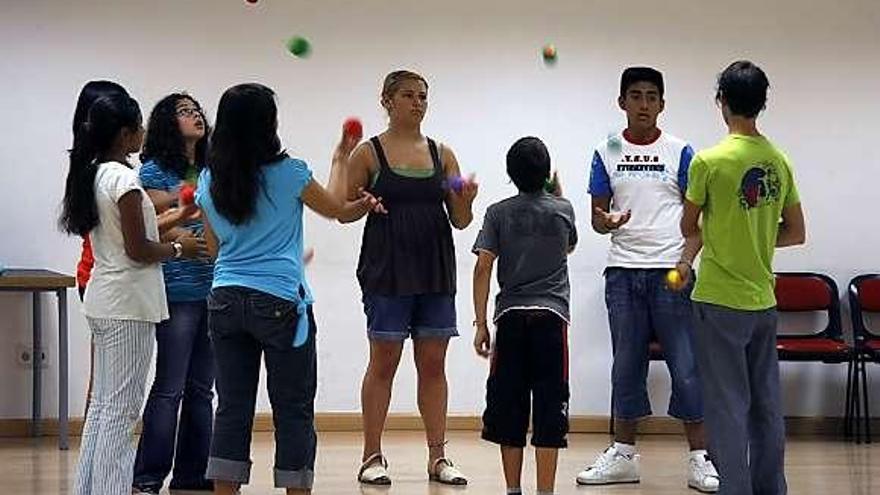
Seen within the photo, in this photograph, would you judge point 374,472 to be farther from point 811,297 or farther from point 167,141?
point 811,297

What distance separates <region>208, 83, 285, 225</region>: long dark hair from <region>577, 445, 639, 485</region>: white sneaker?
6.66 feet

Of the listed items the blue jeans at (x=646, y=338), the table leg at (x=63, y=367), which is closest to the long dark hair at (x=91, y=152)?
the blue jeans at (x=646, y=338)

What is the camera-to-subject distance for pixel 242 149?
3674 mm

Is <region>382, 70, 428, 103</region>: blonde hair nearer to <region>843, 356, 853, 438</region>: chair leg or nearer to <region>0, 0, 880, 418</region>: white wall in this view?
<region>0, 0, 880, 418</region>: white wall

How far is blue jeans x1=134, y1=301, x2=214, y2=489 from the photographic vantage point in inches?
175

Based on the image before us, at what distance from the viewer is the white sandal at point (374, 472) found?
4996mm

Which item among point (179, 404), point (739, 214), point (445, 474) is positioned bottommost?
point (445, 474)

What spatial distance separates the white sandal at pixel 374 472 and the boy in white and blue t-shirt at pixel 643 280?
76 centimetres

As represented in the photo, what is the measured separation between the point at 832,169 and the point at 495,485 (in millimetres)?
3306

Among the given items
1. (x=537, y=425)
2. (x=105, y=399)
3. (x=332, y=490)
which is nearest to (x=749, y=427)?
(x=537, y=425)

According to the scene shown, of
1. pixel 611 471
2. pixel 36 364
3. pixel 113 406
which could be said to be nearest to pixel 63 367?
pixel 36 364

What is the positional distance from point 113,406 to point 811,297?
441 cm

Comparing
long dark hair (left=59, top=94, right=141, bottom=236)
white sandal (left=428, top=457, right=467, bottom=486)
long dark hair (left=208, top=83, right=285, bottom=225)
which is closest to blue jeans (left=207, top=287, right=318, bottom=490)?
A: long dark hair (left=208, top=83, right=285, bottom=225)

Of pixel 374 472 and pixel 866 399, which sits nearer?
pixel 374 472
